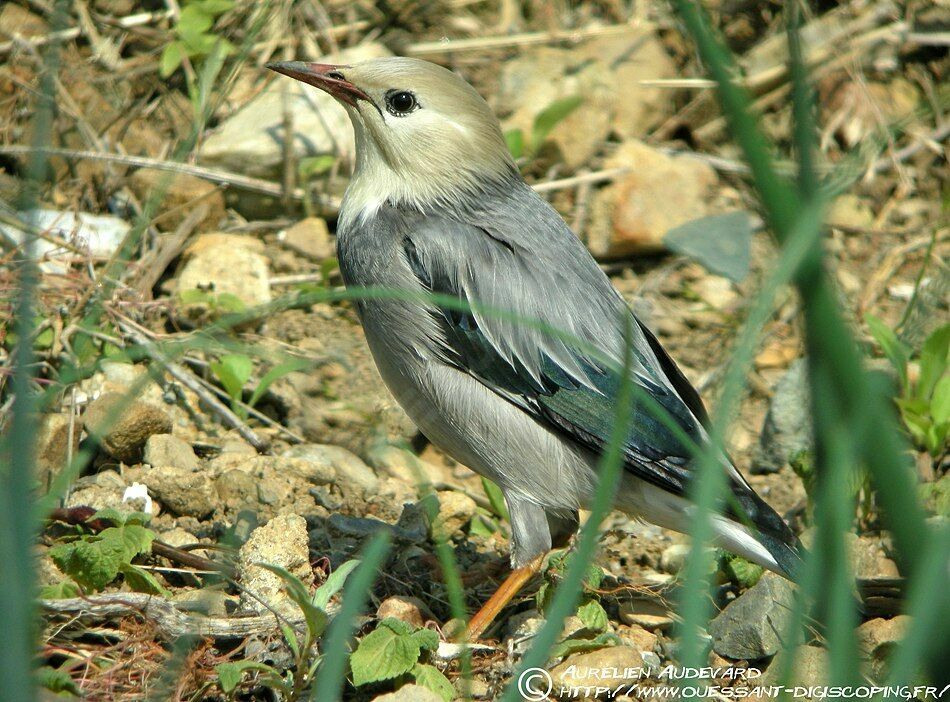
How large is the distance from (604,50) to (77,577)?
5014 mm

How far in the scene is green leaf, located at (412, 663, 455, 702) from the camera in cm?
332

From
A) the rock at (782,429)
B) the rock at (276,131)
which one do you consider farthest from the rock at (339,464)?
the rock at (276,131)

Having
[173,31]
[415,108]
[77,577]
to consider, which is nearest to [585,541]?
[77,577]

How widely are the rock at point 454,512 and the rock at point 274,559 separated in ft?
2.96

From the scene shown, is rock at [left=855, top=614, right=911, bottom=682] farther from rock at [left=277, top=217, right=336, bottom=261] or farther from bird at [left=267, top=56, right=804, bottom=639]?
rock at [left=277, top=217, right=336, bottom=261]

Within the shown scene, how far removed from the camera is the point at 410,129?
4.35 metres

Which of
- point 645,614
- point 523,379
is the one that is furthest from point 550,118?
point 645,614

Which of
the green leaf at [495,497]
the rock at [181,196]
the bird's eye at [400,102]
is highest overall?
the bird's eye at [400,102]

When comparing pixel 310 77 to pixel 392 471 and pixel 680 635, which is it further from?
pixel 680 635

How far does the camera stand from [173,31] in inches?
246

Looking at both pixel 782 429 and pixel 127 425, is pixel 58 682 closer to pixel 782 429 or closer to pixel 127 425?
pixel 127 425

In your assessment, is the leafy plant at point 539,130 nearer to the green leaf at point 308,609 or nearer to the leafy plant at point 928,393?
the leafy plant at point 928,393

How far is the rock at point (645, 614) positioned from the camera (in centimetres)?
406

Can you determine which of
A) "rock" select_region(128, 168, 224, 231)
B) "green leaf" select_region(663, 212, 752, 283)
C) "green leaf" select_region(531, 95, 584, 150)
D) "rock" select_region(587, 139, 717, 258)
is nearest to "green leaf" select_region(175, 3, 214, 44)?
"rock" select_region(128, 168, 224, 231)
